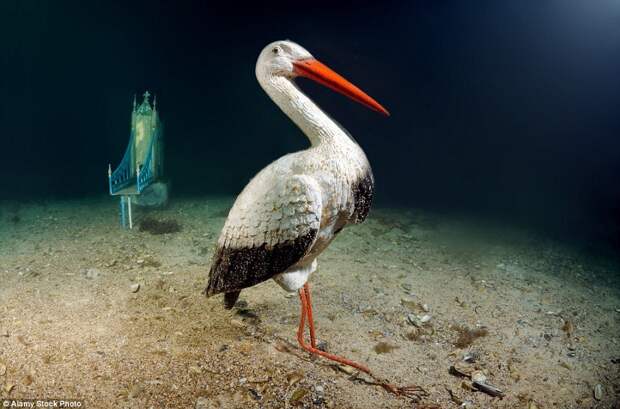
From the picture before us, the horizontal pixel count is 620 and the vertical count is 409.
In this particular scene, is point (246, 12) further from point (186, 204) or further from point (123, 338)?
point (123, 338)

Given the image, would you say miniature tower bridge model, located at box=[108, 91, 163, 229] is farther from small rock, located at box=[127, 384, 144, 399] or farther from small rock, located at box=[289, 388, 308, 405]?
small rock, located at box=[289, 388, 308, 405]

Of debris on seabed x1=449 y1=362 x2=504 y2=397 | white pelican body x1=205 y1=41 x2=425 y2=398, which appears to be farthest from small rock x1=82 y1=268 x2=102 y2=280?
debris on seabed x1=449 y1=362 x2=504 y2=397

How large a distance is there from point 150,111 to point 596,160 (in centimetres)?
481

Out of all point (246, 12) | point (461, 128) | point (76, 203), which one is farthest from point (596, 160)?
point (76, 203)

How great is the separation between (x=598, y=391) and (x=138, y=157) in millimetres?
3230

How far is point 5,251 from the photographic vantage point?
104 inches

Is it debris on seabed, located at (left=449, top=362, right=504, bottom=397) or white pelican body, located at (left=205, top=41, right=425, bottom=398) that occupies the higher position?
white pelican body, located at (left=205, top=41, right=425, bottom=398)

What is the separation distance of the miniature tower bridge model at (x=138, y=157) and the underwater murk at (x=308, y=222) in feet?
0.06

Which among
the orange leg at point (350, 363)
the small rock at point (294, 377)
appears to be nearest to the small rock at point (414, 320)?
the orange leg at point (350, 363)

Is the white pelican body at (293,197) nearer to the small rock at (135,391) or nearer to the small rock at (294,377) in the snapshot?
the small rock at (294,377)

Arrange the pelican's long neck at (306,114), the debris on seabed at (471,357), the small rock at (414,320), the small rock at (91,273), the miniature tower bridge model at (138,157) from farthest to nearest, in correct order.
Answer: the miniature tower bridge model at (138,157), the small rock at (91,273), the small rock at (414,320), the debris on seabed at (471,357), the pelican's long neck at (306,114)

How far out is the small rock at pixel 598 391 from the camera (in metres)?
1.56

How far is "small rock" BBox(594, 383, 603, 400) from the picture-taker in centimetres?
156

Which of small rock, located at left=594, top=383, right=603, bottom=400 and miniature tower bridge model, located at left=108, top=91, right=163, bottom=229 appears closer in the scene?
small rock, located at left=594, top=383, right=603, bottom=400
